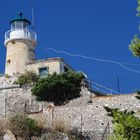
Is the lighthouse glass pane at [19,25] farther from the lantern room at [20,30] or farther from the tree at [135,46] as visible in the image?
the tree at [135,46]

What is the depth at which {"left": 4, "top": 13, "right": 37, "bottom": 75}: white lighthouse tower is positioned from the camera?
171ft

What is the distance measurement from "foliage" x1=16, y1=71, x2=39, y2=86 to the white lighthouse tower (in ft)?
9.65

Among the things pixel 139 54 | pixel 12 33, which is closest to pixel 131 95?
pixel 139 54

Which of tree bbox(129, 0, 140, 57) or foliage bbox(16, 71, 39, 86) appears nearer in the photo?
tree bbox(129, 0, 140, 57)

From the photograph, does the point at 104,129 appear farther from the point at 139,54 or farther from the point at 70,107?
the point at 139,54

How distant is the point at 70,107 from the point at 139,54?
49.3 ft

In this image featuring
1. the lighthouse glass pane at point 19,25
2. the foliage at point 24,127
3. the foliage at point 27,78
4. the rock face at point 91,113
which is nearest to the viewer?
the foliage at point 24,127

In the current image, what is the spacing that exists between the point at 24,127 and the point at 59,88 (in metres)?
6.18

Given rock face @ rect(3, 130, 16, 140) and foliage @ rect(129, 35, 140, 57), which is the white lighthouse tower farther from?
foliage @ rect(129, 35, 140, 57)

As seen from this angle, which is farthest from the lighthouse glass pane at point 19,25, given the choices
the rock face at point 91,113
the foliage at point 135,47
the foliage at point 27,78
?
the foliage at point 135,47

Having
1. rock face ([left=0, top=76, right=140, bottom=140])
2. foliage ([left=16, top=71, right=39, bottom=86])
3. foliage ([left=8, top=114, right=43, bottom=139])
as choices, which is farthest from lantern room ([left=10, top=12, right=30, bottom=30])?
foliage ([left=8, top=114, right=43, bottom=139])

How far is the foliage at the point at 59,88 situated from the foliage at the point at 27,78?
565 centimetres

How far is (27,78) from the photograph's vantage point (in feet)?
157

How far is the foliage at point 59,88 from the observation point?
40656 millimetres
